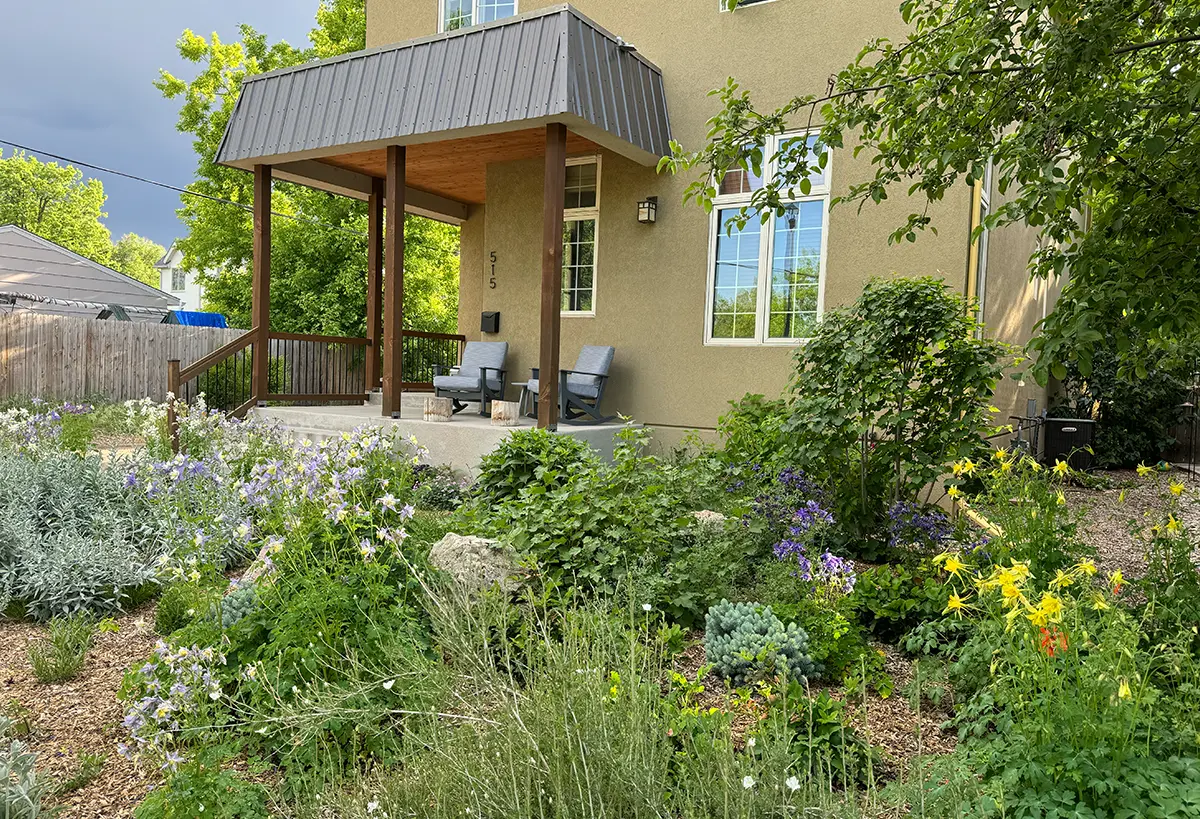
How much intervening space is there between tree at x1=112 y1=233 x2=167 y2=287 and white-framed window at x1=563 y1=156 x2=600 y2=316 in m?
56.9

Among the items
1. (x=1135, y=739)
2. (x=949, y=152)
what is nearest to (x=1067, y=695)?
(x=1135, y=739)

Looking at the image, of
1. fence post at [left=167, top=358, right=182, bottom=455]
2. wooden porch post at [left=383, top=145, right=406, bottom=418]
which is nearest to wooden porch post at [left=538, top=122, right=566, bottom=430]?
wooden porch post at [left=383, top=145, right=406, bottom=418]

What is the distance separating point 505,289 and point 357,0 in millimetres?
14528

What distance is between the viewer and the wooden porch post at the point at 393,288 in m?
7.57

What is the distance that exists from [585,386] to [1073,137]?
550cm

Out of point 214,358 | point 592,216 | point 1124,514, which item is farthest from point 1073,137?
point 214,358

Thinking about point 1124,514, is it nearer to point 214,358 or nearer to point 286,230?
point 214,358

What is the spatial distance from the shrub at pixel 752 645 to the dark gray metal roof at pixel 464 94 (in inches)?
188

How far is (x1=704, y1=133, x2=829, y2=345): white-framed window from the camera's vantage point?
7262mm

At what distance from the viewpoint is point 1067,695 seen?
1.86 meters

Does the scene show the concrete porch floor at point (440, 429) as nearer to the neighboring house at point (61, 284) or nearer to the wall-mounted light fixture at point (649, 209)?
the wall-mounted light fixture at point (649, 209)

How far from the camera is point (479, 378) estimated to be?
874 centimetres

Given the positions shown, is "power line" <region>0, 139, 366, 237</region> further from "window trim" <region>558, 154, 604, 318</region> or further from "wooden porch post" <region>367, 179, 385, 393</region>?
"window trim" <region>558, 154, 604, 318</region>

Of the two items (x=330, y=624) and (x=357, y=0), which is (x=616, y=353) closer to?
(x=330, y=624)
